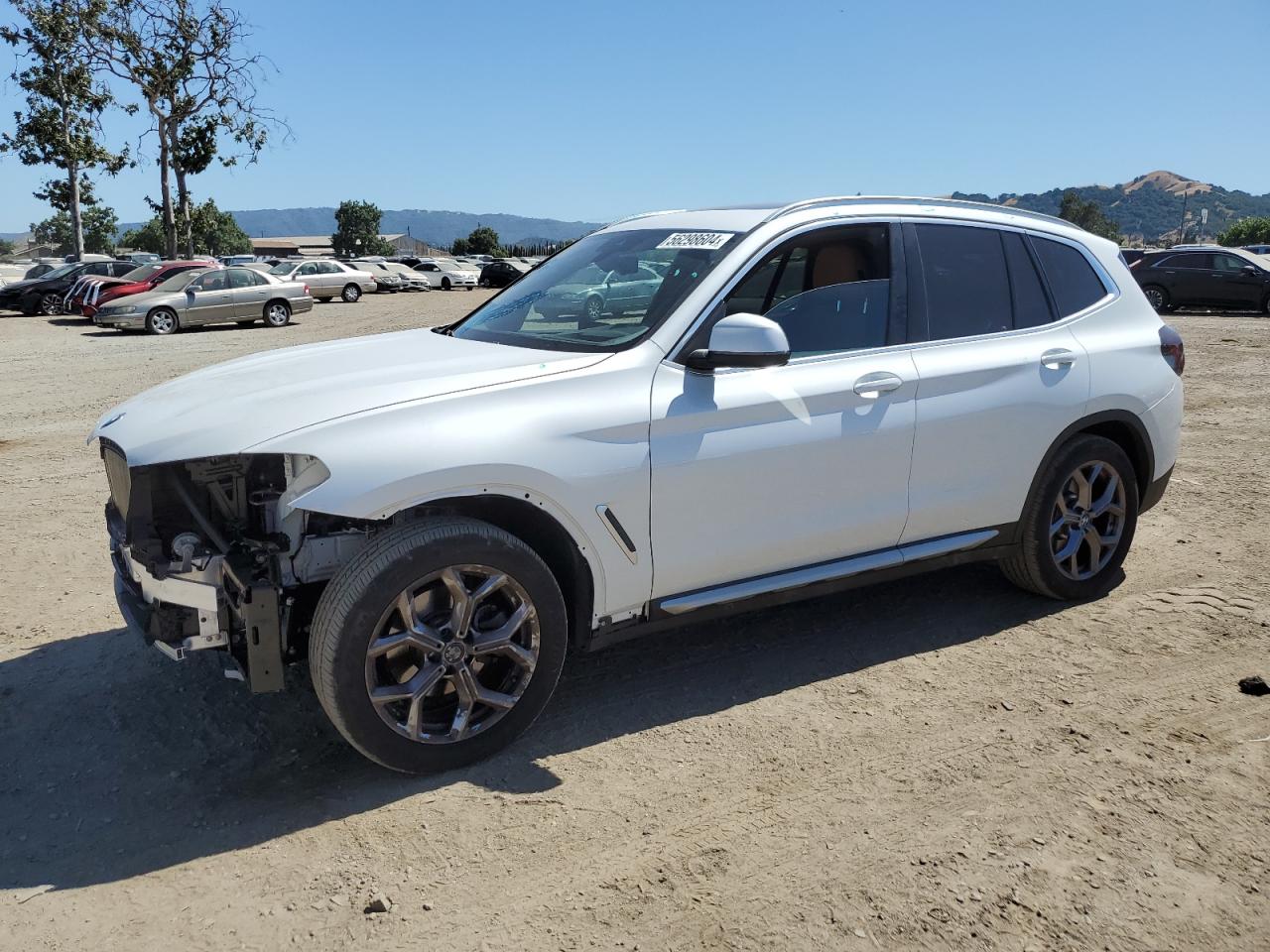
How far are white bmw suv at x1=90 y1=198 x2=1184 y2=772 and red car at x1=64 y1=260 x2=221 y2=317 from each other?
2360 centimetres

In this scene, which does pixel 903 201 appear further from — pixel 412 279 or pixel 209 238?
pixel 209 238

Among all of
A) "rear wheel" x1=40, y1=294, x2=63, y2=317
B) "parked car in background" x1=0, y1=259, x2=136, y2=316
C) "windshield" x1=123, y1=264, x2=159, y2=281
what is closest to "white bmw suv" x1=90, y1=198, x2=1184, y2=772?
"windshield" x1=123, y1=264, x2=159, y2=281

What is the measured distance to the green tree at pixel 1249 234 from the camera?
111125 mm

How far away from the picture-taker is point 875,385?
407 cm

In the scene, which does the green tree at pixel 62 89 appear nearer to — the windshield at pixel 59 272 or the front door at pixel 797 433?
the windshield at pixel 59 272

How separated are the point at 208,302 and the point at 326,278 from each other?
10.8m

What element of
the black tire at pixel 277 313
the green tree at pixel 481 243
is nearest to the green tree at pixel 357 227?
the green tree at pixel 481 243

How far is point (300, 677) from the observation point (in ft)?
14.1

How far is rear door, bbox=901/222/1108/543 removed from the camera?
428 centimetres

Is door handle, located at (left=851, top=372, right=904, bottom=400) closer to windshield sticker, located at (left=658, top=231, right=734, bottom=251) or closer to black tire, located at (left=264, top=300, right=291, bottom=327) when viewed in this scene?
windshield sticker, located at (left=658, top=231, right=734, bottom=251)

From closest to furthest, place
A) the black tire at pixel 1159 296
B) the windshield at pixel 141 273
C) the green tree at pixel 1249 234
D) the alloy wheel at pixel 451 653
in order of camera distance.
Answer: the alloy wheel at pixel 451 653, the black tire at pixel 1159 296, the windshield at pixel 141 273, the green tree at pixel 1249 234

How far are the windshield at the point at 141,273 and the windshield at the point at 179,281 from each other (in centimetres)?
270

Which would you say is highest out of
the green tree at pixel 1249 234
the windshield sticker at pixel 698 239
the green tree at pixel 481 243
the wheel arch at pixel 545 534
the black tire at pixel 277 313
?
the green tree at pixel 1249 234

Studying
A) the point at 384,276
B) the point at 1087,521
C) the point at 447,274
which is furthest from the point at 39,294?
the point at 1087,521
